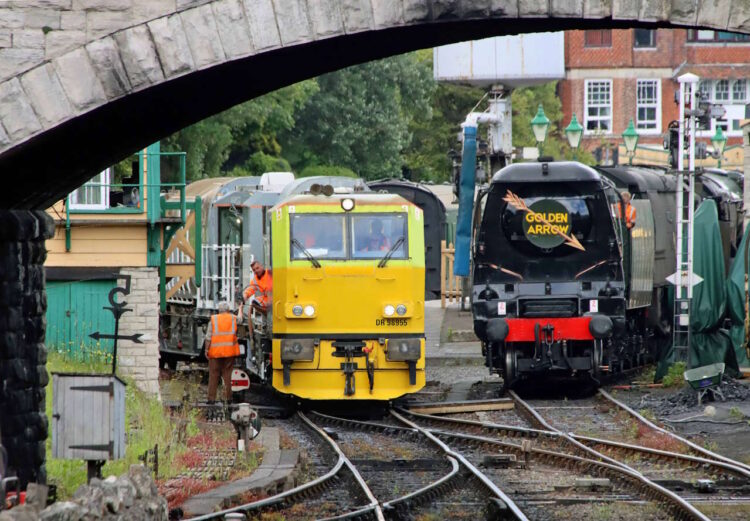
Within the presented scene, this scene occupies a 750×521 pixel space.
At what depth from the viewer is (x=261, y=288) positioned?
1919 centimetres

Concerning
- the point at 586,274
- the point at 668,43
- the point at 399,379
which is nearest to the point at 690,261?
the point at 586,274

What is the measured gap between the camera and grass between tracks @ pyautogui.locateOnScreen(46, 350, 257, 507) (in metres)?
11.9

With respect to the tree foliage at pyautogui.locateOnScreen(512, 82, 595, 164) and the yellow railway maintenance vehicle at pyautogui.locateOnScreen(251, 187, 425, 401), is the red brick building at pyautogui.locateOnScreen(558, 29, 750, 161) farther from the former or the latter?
the yellow railway maintenance vehicle at pyautogui.locateOnScreen(251, 187, 425, 401)

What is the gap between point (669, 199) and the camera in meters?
26.0

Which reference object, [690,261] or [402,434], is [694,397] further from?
[402,434]

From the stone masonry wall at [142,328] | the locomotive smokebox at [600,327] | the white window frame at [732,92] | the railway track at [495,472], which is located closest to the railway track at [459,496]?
the railway track at [495,472]

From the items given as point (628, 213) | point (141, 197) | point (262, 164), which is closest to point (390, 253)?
point (141, 197)

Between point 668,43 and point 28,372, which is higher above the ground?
point 668,43

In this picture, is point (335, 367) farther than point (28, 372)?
Yes

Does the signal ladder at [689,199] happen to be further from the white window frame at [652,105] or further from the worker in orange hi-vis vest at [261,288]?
the white window frame at [652,105]

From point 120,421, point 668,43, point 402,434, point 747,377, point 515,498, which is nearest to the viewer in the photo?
point 120,421

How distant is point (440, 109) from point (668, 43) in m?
11.8

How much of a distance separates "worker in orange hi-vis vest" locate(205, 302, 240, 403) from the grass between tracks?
874mm

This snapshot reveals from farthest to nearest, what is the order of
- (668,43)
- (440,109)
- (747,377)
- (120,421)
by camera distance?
1. (668,43)
2. (440,109)
3. (747,377)
4. (120,421)
